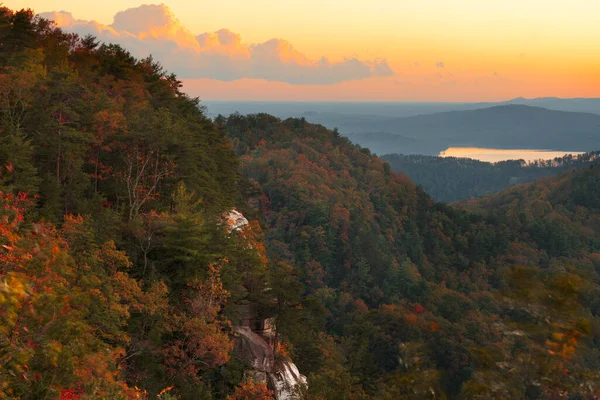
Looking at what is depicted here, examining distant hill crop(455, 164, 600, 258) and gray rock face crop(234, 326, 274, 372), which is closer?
gray rock face crop(234, 326, 274, 372)

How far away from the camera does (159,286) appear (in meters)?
22.4

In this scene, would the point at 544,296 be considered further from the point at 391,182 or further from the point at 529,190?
the point at 529,190

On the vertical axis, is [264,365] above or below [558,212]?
above

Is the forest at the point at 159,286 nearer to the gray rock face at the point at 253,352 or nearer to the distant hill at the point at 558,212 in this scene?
the gray rock face at the point at 253,352

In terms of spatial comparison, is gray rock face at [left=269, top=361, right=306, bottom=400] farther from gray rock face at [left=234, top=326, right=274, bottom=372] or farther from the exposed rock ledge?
gray rock face at [left=234, top=326, right=274, bottom=372]

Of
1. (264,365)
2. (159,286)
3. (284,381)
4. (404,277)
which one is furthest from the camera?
(404,277)

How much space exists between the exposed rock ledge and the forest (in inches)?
37.7

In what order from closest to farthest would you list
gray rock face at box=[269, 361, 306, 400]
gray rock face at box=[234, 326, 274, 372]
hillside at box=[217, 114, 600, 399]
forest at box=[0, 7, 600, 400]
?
forest at box=[0, 7, 600, 400]
hillside at box=[217, 114, 600, 399]
gray rock face at box=[269, 361, 306, 400]
gray rock face at box=[234, 326, 274, 372]

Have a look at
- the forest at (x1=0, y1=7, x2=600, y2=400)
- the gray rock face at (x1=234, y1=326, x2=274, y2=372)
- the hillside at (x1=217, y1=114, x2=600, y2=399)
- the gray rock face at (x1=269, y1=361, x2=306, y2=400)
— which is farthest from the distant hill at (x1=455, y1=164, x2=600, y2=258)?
the gray rock face at (x1=234, y1=326, x2=274, y2=372)

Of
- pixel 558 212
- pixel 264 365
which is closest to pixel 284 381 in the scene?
pixel 264 365

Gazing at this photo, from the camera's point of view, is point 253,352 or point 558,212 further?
point 558,212

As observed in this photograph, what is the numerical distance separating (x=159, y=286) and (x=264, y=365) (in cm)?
794

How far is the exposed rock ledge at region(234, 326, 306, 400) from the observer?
2673 centimetres

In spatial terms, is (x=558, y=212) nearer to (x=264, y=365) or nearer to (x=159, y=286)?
(x=264, y=365)
